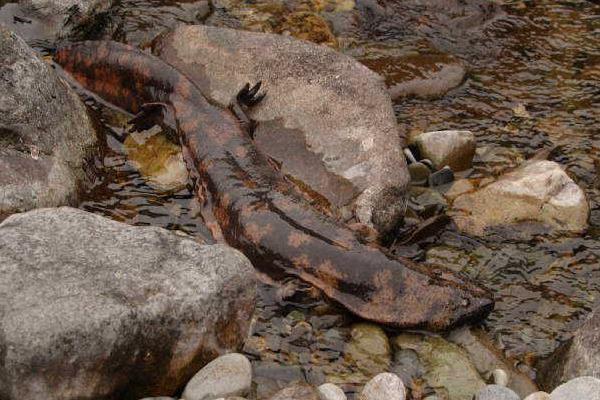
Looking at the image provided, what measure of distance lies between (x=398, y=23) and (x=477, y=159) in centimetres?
266

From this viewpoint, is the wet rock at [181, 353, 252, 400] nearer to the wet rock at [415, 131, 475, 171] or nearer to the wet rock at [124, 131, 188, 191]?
the wet rock at [124, 131, 188, 191]

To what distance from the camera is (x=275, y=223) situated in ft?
19.4

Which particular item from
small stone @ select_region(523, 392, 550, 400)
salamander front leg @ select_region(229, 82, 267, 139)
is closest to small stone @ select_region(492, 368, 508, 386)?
small stone @ select_region(523, 392, 550, 400)

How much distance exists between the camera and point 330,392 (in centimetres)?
486

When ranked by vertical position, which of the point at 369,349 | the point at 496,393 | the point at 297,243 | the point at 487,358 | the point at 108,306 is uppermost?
the point at 108,306

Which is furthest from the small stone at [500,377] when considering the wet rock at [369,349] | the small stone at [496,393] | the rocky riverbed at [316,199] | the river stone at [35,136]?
the river stone at [35,136]

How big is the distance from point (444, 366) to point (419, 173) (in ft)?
7.26

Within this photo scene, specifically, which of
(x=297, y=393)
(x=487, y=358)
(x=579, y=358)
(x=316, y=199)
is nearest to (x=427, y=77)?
(x=316, y=199)

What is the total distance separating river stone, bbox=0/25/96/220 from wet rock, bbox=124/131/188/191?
14.9 inches

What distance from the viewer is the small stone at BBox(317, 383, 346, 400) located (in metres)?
4.82

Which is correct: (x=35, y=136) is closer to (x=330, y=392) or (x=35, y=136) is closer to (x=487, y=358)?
(x=330, y=392)

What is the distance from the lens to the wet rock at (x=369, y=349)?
5.29 meters

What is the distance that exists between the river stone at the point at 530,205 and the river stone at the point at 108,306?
238 cm

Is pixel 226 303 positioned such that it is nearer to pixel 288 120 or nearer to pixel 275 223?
pixel 275 223
